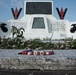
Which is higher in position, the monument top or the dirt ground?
the monument top

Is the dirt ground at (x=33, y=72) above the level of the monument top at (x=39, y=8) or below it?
below

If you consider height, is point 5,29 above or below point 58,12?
below

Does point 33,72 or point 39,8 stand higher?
point 39,8

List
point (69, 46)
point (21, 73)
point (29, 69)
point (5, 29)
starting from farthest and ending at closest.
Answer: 1. point (5, 29)
2. point (69, 46)
3. point (29, 69)
4. point (21, 73)

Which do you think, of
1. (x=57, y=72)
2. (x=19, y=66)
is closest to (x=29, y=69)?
(x=19, y=66)

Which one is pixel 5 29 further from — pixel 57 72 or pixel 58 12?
pixel 57 72

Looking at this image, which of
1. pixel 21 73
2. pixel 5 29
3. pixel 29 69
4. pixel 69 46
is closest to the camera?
pixel 21 73

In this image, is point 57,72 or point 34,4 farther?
point 34,4

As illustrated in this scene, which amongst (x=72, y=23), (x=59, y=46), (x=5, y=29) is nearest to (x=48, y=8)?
(x=72, y=23)

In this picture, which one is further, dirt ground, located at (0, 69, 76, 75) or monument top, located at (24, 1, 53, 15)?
monument top, located at (24, 1, 53, 15)

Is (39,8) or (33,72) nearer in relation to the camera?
(33,72)

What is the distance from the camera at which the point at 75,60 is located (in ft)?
10.3

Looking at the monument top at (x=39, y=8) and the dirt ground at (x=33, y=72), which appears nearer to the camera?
the dirt ground at (x=33, y=72)

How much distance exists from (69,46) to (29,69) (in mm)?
3462
